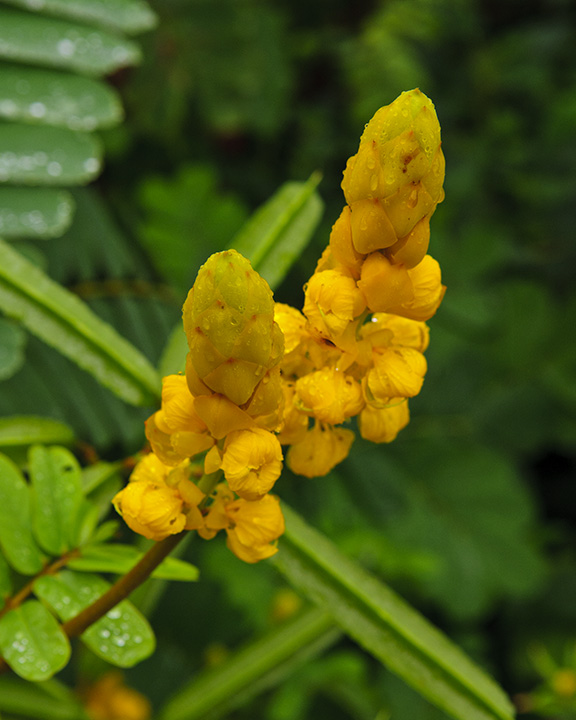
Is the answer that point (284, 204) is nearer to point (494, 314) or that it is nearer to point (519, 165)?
point (494, 314)

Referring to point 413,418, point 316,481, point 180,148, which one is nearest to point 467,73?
point 180,148

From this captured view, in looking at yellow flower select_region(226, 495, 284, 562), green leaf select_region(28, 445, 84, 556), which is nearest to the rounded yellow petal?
yellow flower select_region(226, 495, 284, 562)

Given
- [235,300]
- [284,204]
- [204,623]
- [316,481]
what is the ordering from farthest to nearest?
[316,481] → [204,623] → [284,204] → [235,300]

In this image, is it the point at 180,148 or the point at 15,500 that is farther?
the point at 180,148

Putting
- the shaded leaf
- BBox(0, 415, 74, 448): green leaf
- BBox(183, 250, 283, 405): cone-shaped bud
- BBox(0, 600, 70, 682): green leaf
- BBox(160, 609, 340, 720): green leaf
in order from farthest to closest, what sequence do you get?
the shaded leaf < BBox(160, 609, 340, 720): green leaf < BBox(0, 415, 74, 448): green leaf < BBox(0, 600, 70, 682): green leaf < BBox(183, 250, 283, 405): cone-shaped bud

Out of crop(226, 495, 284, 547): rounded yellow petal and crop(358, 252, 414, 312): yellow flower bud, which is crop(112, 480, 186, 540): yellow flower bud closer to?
crop(226, 495, 284, 547): rounded yellow petal

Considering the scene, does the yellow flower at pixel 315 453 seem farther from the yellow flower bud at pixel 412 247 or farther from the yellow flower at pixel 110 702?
the yellow flower at pixel 110 702
